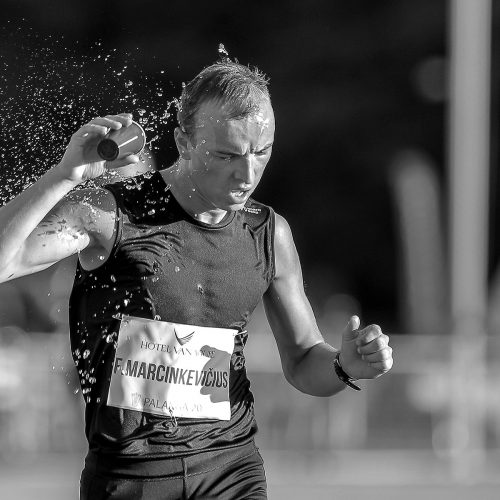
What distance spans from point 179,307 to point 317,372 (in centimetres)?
63

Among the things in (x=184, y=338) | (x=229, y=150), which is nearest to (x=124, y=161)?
(x=229, y=150)

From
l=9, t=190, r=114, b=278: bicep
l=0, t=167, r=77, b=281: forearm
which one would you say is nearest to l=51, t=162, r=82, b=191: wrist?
l=0, t=167, r=77, b=281: forearm

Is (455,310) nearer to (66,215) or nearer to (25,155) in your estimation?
(25,155)

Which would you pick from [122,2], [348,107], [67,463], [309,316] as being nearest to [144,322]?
[309,316]

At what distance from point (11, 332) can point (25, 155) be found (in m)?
5.61

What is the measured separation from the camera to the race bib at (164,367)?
371cm

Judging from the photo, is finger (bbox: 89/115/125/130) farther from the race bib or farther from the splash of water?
the splash of water

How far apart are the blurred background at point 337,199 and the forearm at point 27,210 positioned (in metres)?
1.25

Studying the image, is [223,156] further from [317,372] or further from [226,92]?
[317,372]

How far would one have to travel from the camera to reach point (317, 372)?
4.09m

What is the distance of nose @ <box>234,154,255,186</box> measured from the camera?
3.64 m

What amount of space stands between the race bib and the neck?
1.21 ft

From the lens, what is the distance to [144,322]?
12.2 feet

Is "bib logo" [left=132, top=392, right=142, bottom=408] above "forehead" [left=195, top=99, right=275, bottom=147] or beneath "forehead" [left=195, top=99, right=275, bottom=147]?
beneath
